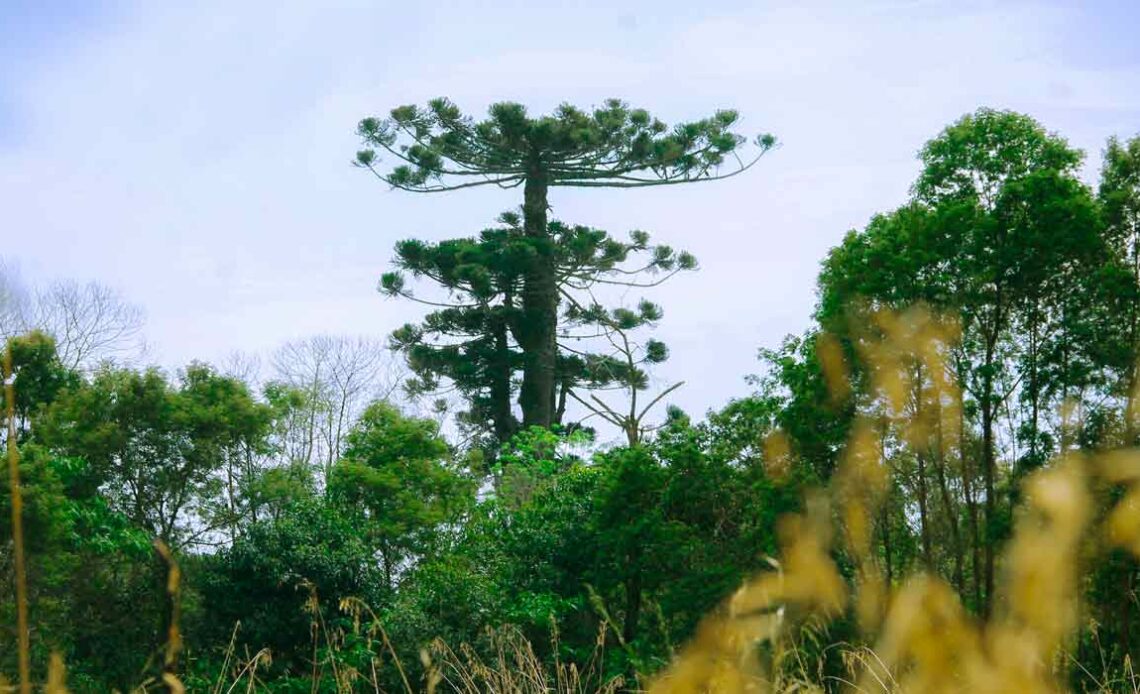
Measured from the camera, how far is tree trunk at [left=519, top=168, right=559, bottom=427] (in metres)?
28.0

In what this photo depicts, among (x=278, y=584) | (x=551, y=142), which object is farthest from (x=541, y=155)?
(x=278, y=584)

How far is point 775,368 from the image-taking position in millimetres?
18188

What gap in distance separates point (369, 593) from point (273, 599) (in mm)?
1255

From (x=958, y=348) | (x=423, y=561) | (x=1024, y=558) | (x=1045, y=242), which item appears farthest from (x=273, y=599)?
(x=1024, y=558)

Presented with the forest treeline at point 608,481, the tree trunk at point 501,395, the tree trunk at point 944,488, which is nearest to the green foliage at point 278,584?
the forest treeline at point 608,481

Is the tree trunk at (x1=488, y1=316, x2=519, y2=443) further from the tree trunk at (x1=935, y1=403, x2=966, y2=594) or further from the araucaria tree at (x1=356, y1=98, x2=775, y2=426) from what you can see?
the tree trunk at (x1=935, y1=403, x2=966, y2=594)

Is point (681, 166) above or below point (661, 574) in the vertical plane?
above

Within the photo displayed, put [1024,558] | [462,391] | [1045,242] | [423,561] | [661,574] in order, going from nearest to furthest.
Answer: [1024,558] → [661,574] → [1045,242] → [423,561] → [462,391]

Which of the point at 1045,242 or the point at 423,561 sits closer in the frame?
the point at 1045,242

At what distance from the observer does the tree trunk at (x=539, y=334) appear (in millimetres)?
28031

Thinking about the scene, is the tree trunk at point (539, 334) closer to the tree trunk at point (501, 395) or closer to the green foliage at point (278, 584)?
the tree trunk at point (501, 395)

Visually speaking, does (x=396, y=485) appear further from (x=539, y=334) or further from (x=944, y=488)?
(x=944, y=488)

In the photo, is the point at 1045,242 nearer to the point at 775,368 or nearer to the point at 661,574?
the point at 775,368

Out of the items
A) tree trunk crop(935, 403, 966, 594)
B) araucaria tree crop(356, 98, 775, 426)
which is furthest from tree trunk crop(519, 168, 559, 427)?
tree trunk crop(935, 403, 966, 594)
